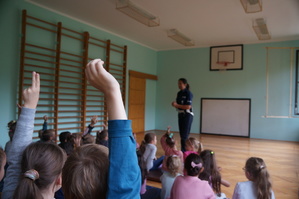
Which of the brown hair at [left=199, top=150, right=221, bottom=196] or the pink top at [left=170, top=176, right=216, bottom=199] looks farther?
the brown hair at [left=199, top=150, right=221, bottom=196]

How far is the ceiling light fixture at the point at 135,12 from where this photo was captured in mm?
4348

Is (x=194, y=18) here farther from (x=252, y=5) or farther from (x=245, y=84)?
(x=245, y=84)

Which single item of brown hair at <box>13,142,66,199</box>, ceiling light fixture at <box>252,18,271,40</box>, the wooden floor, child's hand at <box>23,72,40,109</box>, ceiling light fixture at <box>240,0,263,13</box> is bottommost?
the wooden floor

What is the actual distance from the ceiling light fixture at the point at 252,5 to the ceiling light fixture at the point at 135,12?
1.88 metres

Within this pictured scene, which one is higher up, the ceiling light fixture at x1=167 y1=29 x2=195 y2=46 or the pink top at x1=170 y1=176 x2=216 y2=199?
the ceiling light fixture at x1=167 y1=29 x2=195 y2=46

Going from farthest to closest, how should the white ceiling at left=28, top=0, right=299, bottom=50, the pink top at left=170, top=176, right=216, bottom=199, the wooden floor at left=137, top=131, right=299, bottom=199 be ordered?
the white ceiling at left=28, top=0, right=299, bottom=50 → the wooden floor at left=137, top=131, right=299, bottom=199 → the pink top at left=170, top=176, right=216, bottom=199

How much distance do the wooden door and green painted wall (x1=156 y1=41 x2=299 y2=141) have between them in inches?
34.5

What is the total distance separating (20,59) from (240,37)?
18.9ft

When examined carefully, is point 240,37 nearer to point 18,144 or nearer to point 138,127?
point 138,127

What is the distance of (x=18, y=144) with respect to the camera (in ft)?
3.15

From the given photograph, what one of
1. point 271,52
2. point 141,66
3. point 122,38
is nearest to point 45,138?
point 122,38

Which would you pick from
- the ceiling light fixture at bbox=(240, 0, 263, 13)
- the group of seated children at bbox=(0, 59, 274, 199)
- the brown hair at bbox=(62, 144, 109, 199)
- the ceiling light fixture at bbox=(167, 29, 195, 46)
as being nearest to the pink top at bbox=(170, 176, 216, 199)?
the group of seated children at bbox=(0, 59, 274, 199)

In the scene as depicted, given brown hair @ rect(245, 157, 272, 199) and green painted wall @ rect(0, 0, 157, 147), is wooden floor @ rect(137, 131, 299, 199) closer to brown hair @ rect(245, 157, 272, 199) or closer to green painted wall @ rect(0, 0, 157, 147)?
brown hair @ rect(245, 157, 272, 199)

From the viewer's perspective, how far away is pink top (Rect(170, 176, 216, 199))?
1599 millimetres
